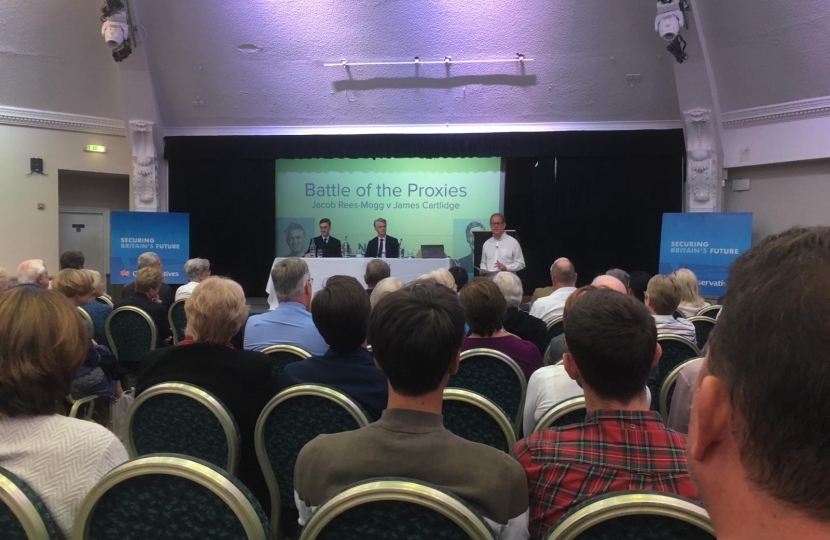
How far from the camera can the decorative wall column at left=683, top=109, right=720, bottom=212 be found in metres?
7.34

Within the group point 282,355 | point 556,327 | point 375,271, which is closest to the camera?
point 282,355

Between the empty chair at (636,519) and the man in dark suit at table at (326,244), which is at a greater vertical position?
the man in dark suit at table at (326,244)

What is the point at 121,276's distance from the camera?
26.3 ft

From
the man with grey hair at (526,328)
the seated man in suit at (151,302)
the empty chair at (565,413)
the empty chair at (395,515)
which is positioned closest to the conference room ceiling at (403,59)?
the seated man in suit at (151,302)

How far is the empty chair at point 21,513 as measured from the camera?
40.4 inches

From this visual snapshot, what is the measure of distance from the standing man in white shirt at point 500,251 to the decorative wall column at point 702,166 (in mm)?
2310

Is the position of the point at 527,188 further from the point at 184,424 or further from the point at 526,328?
the point at 184,424

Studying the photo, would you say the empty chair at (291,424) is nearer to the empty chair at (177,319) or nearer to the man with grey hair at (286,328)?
the man with grey hair at (286,328)

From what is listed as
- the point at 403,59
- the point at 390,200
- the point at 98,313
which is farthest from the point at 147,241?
the point at 98,313

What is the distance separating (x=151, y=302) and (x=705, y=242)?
5.99 metres

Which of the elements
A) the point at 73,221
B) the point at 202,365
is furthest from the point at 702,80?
the point at 73,221

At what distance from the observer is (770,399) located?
0.43 metres

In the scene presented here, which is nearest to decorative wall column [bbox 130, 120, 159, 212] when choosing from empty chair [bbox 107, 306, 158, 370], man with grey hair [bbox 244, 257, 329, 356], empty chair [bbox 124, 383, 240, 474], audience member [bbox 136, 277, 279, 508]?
empty chair [bbox 107, 306, 158, 370]

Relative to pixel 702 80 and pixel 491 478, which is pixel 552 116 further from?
pixel 491 478
